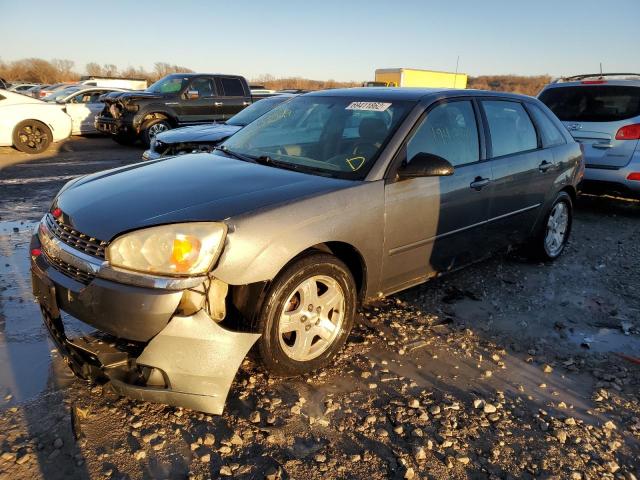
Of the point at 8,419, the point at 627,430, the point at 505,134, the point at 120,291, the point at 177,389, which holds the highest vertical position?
the point at 505,134

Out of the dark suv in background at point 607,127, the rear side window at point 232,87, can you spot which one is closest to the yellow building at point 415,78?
the rear side window at point 232,87

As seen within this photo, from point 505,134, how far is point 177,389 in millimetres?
3351

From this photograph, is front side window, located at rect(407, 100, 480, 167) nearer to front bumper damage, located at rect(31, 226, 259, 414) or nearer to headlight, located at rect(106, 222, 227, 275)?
headlight, located at rect(106, 222, 227, 275)

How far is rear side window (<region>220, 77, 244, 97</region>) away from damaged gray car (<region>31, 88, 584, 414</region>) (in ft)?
29.8

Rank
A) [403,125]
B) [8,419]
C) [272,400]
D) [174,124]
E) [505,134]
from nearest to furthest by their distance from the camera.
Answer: [8,419] → [272,400] → [403,125] → [505,134] → [174,124]

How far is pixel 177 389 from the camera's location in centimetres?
231

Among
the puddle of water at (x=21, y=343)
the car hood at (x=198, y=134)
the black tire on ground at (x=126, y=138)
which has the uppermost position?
the car hood at (x=198, y=134)

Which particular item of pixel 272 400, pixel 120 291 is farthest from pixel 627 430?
pixel 120 291

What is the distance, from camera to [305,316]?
2.82 meters

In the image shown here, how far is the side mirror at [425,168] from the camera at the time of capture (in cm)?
311

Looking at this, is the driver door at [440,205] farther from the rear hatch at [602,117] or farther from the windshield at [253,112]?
the windshield at [253,112]

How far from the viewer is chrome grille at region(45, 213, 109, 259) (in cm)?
239

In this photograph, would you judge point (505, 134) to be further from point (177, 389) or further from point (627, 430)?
point (177, 389)

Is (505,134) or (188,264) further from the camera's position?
(505,134)
